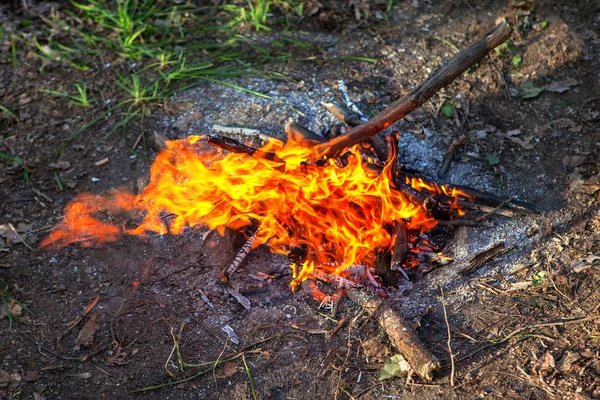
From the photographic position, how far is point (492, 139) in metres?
4.93

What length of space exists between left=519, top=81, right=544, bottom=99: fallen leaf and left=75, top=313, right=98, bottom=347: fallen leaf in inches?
146

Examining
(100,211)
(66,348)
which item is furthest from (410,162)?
(66,348)

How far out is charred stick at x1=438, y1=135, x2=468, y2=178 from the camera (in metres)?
4.66

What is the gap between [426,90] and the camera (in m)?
3.89

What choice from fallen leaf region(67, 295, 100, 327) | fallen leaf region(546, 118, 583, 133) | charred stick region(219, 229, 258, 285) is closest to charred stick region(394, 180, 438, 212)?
charred stick region(219, 229, 258, 285)

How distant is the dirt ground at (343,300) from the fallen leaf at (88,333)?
0.07ft

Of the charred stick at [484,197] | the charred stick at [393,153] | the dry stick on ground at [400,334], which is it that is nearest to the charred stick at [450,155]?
the charred stick at [484,197]

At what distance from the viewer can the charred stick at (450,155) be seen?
4.66 meters

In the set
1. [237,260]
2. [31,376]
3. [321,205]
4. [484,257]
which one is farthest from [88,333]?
[484,257]

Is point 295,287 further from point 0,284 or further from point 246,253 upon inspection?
point 0,284

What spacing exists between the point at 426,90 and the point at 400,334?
1463 mm

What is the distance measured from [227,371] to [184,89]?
2.55 metres

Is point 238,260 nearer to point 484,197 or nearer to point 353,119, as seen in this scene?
point 353,119

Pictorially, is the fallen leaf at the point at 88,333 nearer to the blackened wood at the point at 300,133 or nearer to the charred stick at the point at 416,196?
the blackened wood at the point at 300,133
